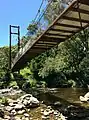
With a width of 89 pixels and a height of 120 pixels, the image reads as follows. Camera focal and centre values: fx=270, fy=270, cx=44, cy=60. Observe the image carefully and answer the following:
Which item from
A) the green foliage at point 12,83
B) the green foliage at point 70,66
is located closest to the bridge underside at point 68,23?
the green foliage at point 70,66

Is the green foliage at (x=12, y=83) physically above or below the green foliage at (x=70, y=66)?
below

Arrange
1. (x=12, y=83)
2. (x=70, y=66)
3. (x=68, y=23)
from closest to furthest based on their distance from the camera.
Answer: (x=68, y=23), (x=70, y=66), (x=12, y=83)

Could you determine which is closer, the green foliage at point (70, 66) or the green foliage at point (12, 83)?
the green foliage at point (70, 66)

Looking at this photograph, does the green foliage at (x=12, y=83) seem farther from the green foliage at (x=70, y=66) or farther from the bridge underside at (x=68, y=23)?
the bridge underside at (x=68, y=23)

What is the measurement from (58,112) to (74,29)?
153 inches

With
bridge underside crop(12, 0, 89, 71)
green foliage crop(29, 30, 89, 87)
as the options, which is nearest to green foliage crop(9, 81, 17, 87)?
green foliage crop(29, 30, 89, 87)

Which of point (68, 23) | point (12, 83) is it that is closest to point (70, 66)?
point (12, 83)

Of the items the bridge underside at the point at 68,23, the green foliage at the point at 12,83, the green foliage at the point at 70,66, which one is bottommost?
the green foliage at the point at 12,83

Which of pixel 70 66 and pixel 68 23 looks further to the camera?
pixel 70 66

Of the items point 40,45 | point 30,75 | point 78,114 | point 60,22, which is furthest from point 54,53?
point 60,22

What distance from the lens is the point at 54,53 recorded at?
32.2m

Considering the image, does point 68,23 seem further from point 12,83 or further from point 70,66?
point 12,83

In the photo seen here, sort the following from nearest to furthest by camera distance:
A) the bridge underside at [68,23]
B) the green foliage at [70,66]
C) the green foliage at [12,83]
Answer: the bridge underside at [68,23], the green foliage at [70,66], the green foliage at [12,83]

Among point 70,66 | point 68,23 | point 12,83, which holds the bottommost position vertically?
point 12,83
